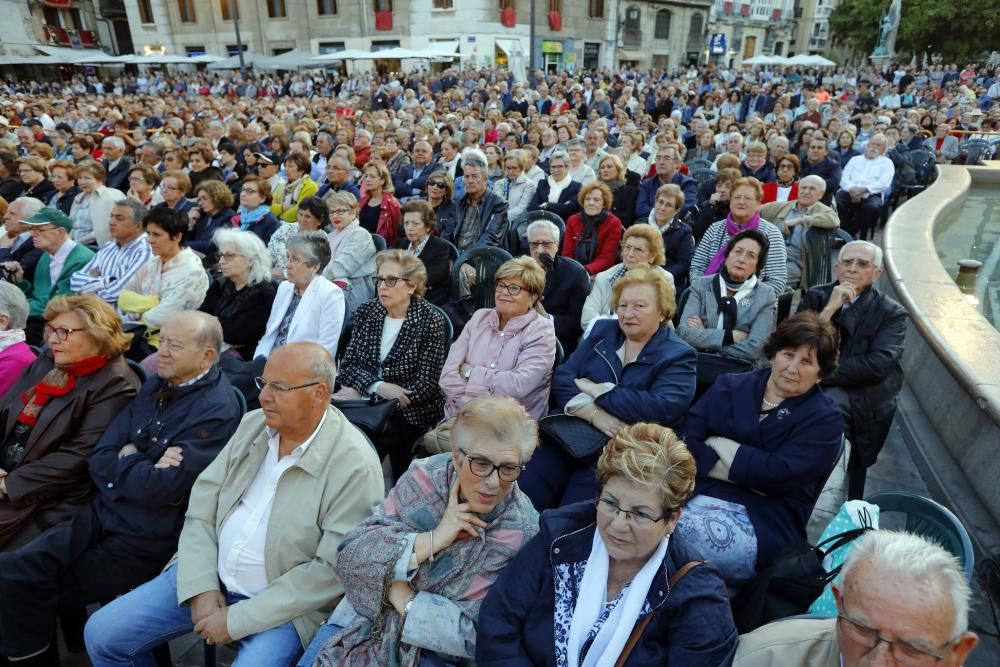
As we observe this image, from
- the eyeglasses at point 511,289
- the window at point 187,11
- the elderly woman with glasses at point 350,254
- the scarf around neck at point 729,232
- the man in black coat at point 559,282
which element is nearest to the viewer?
the eyeglasses at point 511,289

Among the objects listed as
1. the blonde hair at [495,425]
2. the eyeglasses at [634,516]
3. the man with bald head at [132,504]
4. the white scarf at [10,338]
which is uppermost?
the blonde hair at [495,425]

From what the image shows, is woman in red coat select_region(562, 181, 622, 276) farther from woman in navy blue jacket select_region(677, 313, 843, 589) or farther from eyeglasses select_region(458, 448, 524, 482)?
eyeglasses select_region(458, 448, 524, 482)

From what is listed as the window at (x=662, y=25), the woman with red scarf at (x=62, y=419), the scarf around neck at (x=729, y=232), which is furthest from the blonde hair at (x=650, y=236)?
the window at (x=662, y=25)

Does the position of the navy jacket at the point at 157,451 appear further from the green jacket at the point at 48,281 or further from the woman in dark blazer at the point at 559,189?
the woman in dark blazer at the point at 559,189

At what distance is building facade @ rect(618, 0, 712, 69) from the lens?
136 feet

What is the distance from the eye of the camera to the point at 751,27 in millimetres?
51219

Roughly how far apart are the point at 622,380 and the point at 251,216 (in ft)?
14.3

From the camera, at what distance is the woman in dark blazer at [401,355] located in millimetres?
3344

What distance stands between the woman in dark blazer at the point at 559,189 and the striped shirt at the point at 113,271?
12.1 ft

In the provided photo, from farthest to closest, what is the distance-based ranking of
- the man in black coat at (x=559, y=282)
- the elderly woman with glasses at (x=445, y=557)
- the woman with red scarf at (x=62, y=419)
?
1. the man in black coat at (x=559, y=282)
2. the woman with red scarf at (x=62, y=419)
3. the elderly woman with glasses at (x=445, y=557)

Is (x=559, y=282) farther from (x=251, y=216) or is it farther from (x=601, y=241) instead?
(x=251, y=216)

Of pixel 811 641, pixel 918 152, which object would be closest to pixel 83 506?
pixel 811 641

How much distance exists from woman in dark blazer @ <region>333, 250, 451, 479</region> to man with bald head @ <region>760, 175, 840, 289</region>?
10.7 ft

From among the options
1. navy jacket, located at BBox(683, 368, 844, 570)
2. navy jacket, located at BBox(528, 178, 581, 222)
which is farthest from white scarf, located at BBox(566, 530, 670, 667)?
navy jacket, located at BBox(528, 178, 581, 222)
